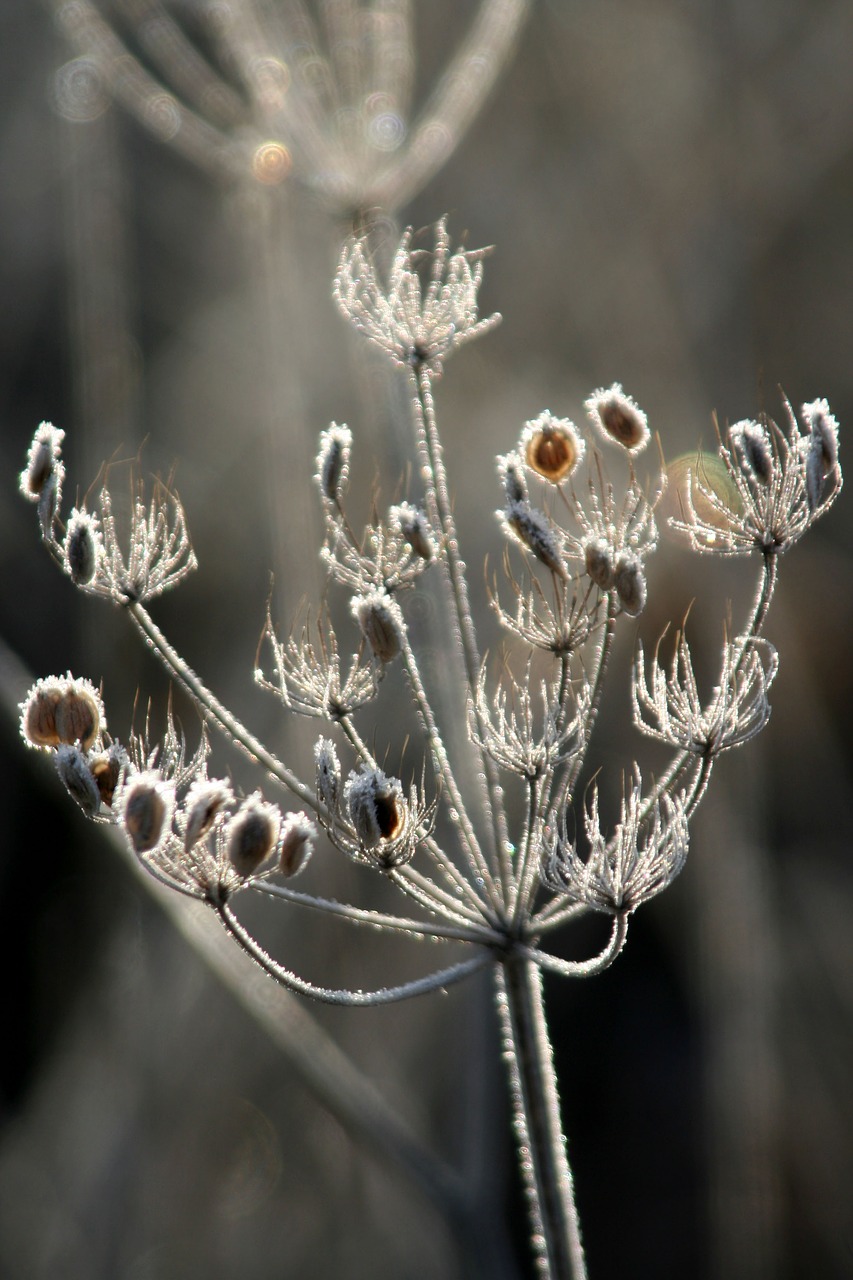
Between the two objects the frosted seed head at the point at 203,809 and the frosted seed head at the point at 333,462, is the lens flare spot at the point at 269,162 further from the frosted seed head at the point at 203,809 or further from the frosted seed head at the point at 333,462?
the frosted seed head at the point at 203,809

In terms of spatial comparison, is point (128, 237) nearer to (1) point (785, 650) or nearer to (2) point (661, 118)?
(2) point (661, 118)

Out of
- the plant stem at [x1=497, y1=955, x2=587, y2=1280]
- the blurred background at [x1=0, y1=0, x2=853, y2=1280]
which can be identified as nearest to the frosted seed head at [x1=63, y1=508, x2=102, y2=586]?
the plant stem at [x1=497, y1=955, x2=587, y2=1280]

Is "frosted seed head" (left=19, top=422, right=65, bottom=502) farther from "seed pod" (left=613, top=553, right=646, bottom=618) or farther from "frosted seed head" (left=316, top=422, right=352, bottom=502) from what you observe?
"seed pod" (left=613, top=553, right=646, bottom=618)

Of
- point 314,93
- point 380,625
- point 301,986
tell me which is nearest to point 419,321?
point 380,625

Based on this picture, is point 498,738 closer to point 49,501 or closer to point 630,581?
point 630,581

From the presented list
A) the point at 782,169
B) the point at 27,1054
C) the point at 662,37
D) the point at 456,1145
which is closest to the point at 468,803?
the point at 456,1145
